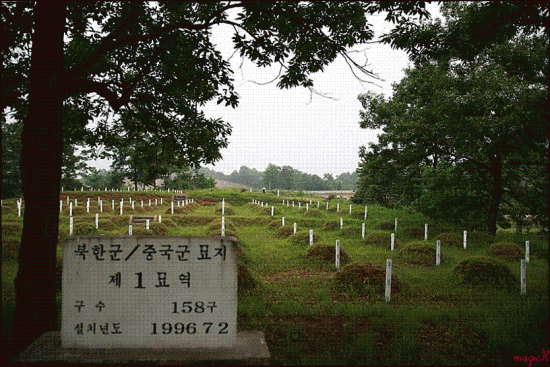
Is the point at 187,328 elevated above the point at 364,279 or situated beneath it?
elevated above

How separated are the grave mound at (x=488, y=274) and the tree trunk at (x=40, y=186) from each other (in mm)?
9545

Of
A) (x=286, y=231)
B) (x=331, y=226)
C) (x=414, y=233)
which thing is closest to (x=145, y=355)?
(x=286, y=231)

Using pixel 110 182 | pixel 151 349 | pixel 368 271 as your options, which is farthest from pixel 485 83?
pixel 110 182

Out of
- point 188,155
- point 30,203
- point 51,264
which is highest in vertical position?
point 188,155

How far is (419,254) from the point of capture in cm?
1366

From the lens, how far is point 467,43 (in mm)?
7391

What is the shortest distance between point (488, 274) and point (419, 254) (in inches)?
171

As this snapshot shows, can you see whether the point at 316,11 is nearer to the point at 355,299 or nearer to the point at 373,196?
the point at 355,299

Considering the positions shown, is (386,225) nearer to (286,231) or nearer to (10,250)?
(286,231)

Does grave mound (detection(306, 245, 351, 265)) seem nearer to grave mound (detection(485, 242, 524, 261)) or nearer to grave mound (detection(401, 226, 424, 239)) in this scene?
grave mound (detection(485, 242, 524, 261))

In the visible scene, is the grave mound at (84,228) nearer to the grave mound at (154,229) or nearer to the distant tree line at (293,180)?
the grave mound at (154,229)

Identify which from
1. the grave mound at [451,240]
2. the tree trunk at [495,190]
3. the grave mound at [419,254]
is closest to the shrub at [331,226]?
the grave mound at [451,240]

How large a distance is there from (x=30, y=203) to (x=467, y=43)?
848 centimetres

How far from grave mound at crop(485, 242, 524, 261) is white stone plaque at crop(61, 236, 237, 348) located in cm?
1330
